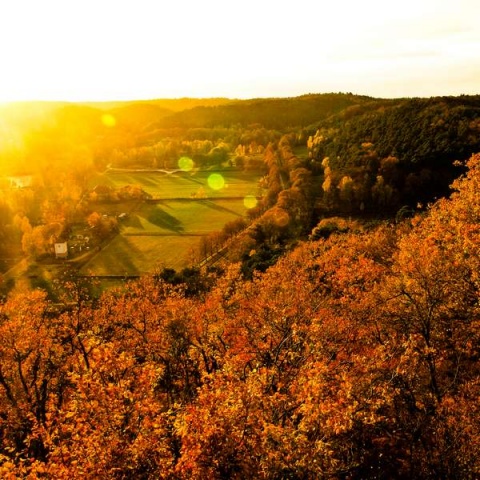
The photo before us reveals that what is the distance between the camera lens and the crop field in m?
117

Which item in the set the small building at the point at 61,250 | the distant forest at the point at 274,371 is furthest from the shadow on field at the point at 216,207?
the distant forest at the point at 274,371

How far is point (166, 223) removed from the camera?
148750mm

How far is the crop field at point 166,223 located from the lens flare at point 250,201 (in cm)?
114

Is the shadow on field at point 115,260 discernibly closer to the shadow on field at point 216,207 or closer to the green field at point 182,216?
the green field at point 182,216

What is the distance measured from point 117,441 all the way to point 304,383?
28.7 ft

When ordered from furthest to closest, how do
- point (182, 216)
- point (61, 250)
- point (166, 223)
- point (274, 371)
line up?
point (182, 216)
point (166, 223)
point (61, 250)
point (274, 371)

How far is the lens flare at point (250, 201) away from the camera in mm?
164625

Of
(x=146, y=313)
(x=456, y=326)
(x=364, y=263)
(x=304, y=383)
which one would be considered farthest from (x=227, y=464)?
(x=364, y=263)

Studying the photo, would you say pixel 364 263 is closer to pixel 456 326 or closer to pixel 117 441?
pixel 456 326

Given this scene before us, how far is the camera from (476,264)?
26.9 metres

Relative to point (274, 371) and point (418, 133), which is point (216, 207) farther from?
point (274, 371)

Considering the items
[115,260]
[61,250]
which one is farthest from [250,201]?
[61,250]

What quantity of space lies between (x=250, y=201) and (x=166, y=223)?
3535 centimetres

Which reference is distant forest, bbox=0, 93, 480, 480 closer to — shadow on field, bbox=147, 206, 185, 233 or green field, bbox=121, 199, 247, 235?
green field, bbox=121, 199, 247, 235
